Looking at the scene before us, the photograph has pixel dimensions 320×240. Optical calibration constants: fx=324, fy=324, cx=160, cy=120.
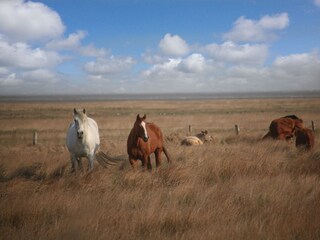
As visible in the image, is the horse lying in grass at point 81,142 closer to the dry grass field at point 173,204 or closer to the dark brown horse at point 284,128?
the dry grass field at point 173,204

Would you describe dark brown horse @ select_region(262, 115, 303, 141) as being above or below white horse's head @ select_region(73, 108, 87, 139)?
below

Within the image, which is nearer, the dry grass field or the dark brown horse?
the dry grass field

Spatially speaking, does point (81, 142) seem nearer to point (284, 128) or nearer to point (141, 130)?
point (141, 130)

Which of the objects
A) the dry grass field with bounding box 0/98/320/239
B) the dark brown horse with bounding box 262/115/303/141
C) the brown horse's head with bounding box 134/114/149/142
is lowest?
the dry grass field with bounding box 0/98/320/239

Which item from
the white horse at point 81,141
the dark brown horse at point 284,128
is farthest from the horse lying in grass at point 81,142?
the dark brown horse at point 284,128

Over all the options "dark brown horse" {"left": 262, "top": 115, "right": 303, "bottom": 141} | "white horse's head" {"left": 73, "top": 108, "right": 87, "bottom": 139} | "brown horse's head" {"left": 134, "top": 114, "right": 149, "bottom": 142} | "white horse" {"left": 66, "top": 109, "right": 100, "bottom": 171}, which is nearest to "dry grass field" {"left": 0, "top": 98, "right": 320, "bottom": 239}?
"white horse" {"left": 66, "top": 109, "right": 100, "bottom": 171}

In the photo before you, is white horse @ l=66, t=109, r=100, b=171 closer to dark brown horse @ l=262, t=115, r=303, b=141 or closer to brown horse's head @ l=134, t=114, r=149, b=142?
brown horse's head @ l=134, t=114, r=149, b=142

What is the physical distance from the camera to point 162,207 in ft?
17.9

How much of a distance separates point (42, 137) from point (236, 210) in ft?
66.1

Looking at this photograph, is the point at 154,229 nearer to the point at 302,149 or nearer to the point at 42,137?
the point at 302,149

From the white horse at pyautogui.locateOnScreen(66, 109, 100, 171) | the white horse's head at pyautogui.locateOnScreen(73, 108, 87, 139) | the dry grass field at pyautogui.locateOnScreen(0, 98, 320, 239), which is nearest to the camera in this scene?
the dry grass field at pyautogui.locateOnScreen(0, 98, 320, 239)

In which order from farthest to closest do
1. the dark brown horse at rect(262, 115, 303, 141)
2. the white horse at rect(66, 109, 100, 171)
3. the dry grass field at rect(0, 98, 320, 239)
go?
the dark brown horse at rect(262, 115, 303, 141)
the white horse at rect(66, 109, 100, 171)
the dry grass field at rect(0, 98, 320, 239)

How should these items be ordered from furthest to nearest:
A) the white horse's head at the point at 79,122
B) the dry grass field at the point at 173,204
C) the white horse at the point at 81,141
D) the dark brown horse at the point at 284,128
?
the dark brown horse at the point at 284,128 < the white horse at the point at 81,141 < the white horse's head at the point at 79,122 < the dry grass field at the point at 173,204

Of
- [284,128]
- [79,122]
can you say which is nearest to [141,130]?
[79,122]
